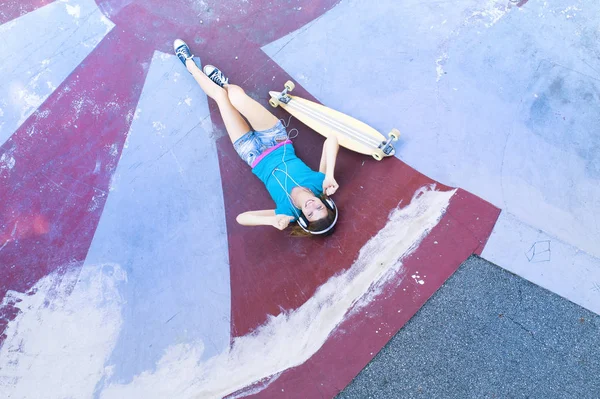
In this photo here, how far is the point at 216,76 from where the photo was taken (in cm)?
316

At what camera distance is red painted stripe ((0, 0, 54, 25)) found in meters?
3.43

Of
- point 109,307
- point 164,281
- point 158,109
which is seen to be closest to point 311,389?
point 164,281

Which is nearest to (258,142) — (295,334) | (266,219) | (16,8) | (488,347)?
(266,219)

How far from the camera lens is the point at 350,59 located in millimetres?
3268

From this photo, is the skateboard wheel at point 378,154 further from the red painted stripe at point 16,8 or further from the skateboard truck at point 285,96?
the red painted stripe at point 16,8

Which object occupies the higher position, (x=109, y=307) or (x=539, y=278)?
(x=109, y=307)

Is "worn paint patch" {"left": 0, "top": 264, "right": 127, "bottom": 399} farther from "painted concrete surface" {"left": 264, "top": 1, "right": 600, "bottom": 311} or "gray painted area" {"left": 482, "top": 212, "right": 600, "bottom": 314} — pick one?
"gray painted area" {"left": 482, "top": 212, "right": 600, "bottom": 314}

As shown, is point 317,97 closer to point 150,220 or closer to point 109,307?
point 150,220

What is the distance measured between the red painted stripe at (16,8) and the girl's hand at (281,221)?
121 inches

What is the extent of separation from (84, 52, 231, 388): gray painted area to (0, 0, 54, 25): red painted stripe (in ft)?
4.15

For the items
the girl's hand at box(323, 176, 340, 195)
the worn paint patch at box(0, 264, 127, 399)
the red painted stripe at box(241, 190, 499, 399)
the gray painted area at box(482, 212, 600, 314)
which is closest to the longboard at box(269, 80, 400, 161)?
the girl's hand at box(323, 176, 340, 195)

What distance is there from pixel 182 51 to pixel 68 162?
142cm

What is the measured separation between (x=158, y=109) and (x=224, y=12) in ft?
3.55

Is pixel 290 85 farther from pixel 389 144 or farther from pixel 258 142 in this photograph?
pixel 389 144
